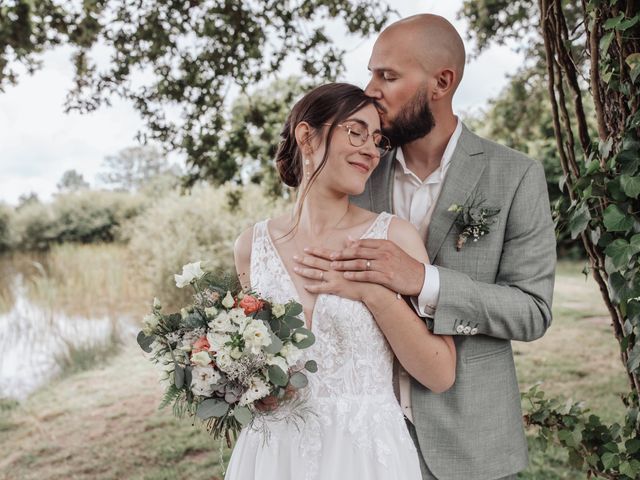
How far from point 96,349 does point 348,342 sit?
8383mm

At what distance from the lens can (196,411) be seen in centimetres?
190

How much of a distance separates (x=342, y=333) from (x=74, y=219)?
15.3m

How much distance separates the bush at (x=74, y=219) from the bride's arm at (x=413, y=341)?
1448 cm

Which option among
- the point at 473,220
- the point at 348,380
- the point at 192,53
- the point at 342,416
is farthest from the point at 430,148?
the point at 192,53

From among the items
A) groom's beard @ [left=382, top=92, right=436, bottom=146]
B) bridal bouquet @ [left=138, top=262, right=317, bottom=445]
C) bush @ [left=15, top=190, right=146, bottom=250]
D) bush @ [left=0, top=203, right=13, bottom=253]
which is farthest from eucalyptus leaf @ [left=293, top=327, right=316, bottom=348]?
bush @ [left=0, top=203, right=13, bottom=253]

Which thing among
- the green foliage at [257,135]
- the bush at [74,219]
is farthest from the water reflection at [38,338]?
the green foliage at [257,135]

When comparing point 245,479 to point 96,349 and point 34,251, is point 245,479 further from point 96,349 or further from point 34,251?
point 34,251

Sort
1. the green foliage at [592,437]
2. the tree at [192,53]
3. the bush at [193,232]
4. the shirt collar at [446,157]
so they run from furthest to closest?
the bush at [193,232] < the tree at [192,53] < the green foliage at [592,437] < the shirt collar at [446,157]

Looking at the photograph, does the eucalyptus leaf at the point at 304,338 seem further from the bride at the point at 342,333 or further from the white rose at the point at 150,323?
the white rose at the point at 150,323

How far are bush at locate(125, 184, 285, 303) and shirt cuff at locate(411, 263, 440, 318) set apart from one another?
8.55m

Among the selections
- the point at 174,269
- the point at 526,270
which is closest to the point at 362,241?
the point at 526,270

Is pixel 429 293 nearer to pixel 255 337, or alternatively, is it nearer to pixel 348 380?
pixel 348 380

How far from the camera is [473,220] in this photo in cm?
233

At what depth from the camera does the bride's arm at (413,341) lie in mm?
2092
